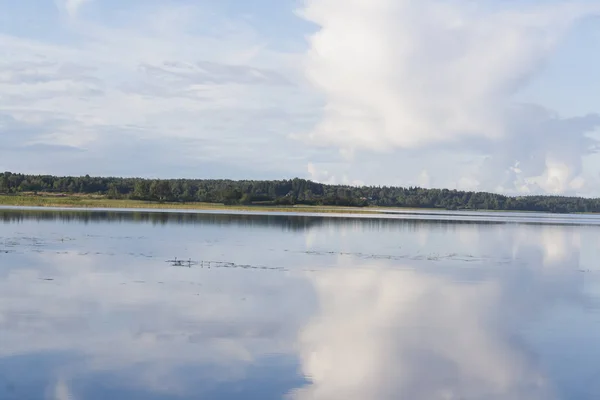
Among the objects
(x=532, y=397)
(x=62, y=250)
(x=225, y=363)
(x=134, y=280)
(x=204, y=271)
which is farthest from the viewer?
(x=62, y=250)

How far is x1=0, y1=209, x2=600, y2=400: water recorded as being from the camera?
11461 mm

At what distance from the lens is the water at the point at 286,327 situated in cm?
1146

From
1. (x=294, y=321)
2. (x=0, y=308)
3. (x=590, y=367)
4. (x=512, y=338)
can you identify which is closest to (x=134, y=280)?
(x=0, y=308)

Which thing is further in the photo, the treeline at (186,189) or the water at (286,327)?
the treeline at (186,189)

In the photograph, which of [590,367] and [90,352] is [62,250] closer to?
[90,352]

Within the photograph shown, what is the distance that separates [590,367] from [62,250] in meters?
23.5

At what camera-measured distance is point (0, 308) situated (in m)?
16.5

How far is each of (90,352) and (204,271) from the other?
1254 cm

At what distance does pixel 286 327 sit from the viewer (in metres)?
15.9

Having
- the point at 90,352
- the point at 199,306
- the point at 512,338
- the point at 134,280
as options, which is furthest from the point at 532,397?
the point at 134,280

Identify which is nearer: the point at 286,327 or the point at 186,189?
the point at 286,327

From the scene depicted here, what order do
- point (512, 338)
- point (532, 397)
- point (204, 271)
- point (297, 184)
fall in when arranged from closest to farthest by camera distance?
point (532, 397) < point (512, 338) < point (204, 271) < point (297, 184)

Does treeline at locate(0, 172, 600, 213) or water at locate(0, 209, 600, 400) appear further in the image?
treeline at locate(0, 172, 600, 213)

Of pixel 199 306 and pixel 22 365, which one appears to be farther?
pixel 199 306
